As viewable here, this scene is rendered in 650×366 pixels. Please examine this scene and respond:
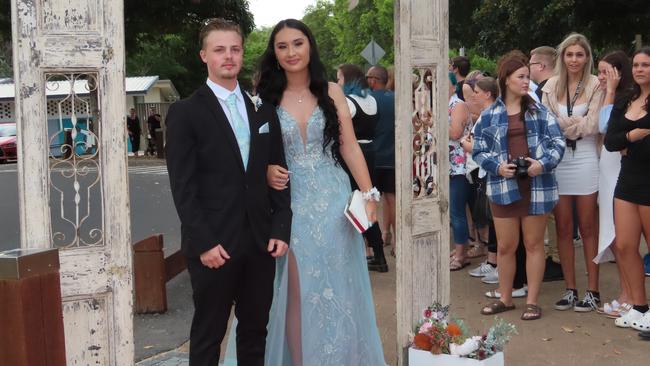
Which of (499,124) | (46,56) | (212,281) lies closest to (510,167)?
(499,124)

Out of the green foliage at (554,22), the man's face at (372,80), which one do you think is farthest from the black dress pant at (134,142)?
the man's face at (372,80)

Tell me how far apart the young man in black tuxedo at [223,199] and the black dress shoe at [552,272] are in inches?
166

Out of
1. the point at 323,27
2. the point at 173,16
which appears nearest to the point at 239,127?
the point at 173,16

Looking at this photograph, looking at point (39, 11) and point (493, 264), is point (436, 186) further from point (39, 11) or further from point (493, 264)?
point (493, 264)

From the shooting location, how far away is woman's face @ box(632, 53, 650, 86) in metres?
5.66

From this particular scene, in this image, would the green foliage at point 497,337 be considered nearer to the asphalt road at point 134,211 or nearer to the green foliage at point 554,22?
the asphalt road at point 134,211

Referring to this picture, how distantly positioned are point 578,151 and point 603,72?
64cm

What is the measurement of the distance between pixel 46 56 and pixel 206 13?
18977mm

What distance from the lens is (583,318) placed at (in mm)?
6285

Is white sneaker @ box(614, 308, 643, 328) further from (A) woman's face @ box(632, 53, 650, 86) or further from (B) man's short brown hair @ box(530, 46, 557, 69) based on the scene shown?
(B) man's short brown hair @ box(530, 46, 557, 69)

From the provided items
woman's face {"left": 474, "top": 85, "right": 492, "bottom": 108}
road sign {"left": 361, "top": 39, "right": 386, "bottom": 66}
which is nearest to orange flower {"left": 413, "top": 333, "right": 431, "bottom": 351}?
woman's face {"left": 474, "top": 85, "right": 492, "bottom": 108}

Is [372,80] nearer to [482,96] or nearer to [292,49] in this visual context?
[482,96]

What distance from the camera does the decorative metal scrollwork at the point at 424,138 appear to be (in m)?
4.90

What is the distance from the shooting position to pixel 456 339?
4.64m
